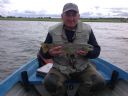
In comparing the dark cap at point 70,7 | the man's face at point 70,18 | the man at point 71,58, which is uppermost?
the dark cap at point 70,7

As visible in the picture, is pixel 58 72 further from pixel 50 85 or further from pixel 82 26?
pixel 82 26

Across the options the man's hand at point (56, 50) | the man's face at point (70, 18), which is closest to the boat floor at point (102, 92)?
the man's hand at point (56, 50)

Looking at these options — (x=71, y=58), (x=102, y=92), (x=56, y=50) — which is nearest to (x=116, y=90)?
(x=102, y=92)

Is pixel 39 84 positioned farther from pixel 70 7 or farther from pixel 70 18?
pixel 70 7

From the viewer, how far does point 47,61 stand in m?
8.62

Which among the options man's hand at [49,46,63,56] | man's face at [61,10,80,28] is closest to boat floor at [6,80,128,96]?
man's hand at [49,46,63,56]

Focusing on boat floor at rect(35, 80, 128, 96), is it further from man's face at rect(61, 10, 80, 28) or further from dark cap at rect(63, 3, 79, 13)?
dark cap at rect(63, 3, 79, 13)

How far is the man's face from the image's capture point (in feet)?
19.8

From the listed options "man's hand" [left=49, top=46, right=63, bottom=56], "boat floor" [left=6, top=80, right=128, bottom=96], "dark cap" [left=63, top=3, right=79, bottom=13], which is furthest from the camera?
"boat floor" [left=6, top=80, right=128, bottom=96]

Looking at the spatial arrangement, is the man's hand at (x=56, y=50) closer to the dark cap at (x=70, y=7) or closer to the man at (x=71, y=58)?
the man at (x=71, y=58)

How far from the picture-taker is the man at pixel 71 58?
605cm

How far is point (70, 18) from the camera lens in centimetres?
607

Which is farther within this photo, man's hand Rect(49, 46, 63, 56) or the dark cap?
the dark cap

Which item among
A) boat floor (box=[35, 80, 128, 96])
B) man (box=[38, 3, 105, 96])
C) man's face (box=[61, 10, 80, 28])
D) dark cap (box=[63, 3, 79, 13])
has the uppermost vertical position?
dark cap (box=[63, 3, 79, 13])
